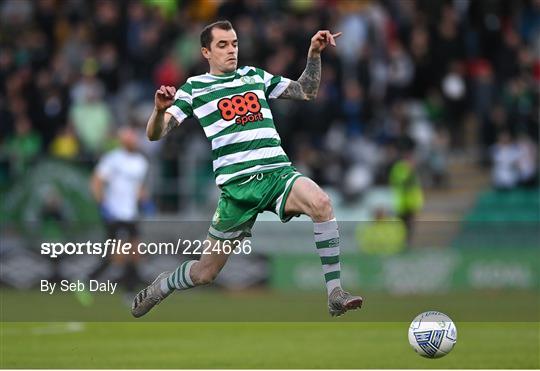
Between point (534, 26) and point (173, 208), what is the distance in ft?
27.8

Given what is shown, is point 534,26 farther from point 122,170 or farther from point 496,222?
point 122,170

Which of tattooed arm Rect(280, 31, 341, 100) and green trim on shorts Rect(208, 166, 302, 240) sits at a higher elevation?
tattooed arm Rect(280, 31, 341, 100)

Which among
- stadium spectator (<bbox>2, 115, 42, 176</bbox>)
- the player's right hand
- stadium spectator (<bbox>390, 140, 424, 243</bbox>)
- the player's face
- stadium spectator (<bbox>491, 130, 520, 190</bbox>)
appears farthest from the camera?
stadium spectator (<bbox>2, 115, 42, 176</bbox>)

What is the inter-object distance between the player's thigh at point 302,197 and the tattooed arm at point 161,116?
1.17 m

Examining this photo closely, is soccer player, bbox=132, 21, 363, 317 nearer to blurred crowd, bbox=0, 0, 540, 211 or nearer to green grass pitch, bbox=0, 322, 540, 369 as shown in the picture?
green grass pitch, bbox=0, 322, 540, 369

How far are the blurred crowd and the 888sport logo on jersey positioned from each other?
12449 mm

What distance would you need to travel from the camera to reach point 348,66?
25000 mm

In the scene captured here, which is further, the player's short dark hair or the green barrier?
the green barrier

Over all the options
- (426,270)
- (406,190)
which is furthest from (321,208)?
(406,190)

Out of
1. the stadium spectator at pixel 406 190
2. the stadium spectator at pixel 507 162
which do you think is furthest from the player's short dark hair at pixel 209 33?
the stadium spectator at pixel 507 162

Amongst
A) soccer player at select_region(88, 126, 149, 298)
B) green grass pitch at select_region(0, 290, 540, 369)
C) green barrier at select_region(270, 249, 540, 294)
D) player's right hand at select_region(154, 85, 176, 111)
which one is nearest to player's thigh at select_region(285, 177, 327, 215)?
player's right hand at select_region(154, 85, 176, 111)

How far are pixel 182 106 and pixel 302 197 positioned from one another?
1.34 meters

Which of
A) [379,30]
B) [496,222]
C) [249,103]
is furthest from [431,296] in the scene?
[249,103]

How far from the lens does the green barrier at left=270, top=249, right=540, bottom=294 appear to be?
21953 millimetres
